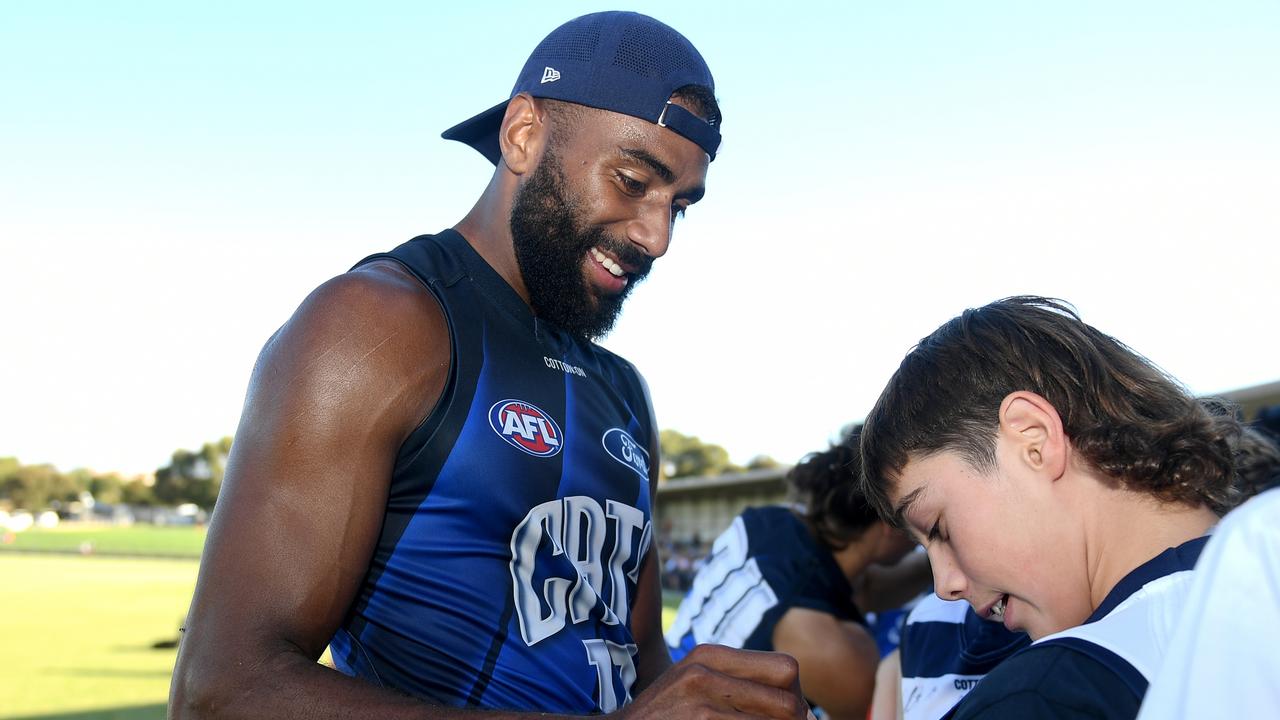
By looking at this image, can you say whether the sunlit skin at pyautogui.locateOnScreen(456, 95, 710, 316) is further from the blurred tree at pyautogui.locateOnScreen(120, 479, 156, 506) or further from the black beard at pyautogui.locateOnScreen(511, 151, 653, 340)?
the blurred tree at pyautogui.locateOnScreen(120, 479, 156, 506)

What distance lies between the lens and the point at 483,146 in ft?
9.63

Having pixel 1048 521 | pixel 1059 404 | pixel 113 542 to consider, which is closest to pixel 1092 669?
pixel 1048 521

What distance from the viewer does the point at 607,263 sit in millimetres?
2598

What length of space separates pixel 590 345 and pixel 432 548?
934 mm

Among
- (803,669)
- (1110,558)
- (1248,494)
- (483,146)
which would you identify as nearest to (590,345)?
(483,146)

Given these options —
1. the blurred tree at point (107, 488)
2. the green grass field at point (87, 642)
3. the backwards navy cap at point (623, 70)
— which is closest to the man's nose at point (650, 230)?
the backwards navy cap at point (623, 70)

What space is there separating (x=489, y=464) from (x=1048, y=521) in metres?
1.07

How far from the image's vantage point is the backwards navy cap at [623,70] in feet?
8.41

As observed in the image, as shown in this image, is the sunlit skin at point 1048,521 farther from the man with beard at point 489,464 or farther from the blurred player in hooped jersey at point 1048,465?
the man with beard at point 489,464

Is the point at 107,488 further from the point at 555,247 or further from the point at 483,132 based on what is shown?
the point at 555,247

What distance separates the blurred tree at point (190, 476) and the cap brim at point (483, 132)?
341 feet

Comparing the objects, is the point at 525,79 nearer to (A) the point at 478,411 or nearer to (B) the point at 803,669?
(A) the point at 478,411

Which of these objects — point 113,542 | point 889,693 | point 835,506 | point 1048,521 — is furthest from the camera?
point 113,542

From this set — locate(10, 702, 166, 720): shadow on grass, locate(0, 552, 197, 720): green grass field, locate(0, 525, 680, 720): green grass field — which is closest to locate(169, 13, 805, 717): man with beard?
locate(0, 552, 197, 720): green grass field
